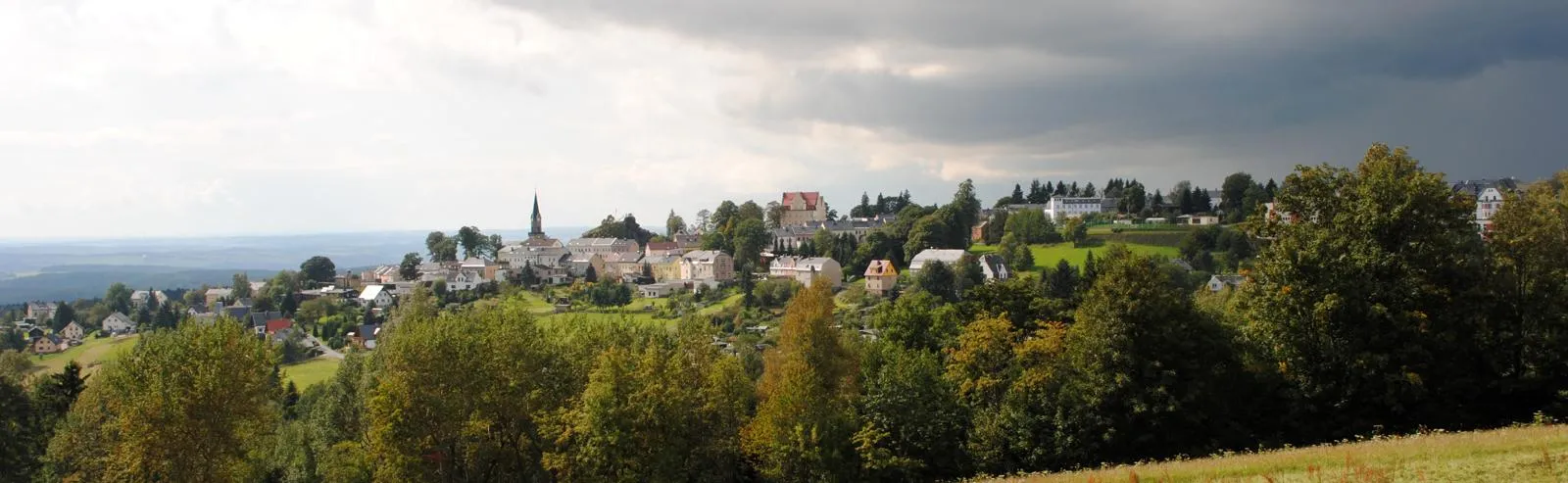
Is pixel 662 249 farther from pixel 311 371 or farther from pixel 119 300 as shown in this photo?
pixel 119 300

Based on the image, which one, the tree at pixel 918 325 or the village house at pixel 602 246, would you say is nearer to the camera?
the tree at pixel 918 325

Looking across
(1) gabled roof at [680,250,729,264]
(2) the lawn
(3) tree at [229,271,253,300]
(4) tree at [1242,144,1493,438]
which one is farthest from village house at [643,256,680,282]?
(4) tree at [1242,144,1493,438]

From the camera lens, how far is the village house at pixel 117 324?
345 ft

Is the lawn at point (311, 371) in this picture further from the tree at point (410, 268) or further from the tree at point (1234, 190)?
the tree at point (1234, 190)

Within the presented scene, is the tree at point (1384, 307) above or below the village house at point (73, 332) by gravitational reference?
above

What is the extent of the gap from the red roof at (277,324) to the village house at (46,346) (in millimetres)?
20010

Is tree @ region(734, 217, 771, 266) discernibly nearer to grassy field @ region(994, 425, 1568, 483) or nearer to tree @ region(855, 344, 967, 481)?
tree @ region(855, 344, 967, 481)

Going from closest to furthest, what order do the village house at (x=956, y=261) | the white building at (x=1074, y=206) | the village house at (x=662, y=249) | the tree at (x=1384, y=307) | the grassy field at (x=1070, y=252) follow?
the tree at (x=1384, y=307)
the village house at (x=956, y=261)
the grassy field at (x=1070, y=252)
the village house at (x=662, y=249)
the white building at (x=1074, y=206)

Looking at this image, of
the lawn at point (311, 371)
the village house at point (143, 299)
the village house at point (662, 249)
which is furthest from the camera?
the village house at point (662, 249)

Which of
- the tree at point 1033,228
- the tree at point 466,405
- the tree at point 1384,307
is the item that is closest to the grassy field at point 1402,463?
the tree at point 1384,307

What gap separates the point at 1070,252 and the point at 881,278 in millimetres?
19537

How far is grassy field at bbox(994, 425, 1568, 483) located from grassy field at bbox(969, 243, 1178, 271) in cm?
6850

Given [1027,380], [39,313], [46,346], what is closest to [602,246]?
[46,346]

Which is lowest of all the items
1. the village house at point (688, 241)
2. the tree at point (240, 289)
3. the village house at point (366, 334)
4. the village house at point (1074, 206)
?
the village house at point (366, 334)
